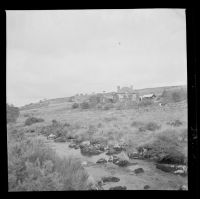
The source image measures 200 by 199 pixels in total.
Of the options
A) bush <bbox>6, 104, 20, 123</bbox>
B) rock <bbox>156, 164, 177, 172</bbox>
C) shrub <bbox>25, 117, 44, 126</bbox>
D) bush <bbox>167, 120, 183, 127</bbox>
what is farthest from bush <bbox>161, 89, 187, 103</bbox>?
bush <bbox>6, 104, 20, 123</bbox>

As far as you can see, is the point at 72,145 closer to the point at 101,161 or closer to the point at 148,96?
the point at 101,161

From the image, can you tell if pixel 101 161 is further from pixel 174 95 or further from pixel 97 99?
pixel 174 95

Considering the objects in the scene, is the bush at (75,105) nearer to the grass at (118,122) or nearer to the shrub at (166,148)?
the grass at (118,122)

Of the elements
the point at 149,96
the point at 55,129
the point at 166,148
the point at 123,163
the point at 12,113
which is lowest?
the point at 123,163

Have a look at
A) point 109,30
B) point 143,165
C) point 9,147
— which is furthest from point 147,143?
point 9,147

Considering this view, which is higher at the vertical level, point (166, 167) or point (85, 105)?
point (85, 105)

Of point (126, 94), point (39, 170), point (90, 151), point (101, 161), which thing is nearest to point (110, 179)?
point (101, 161)
